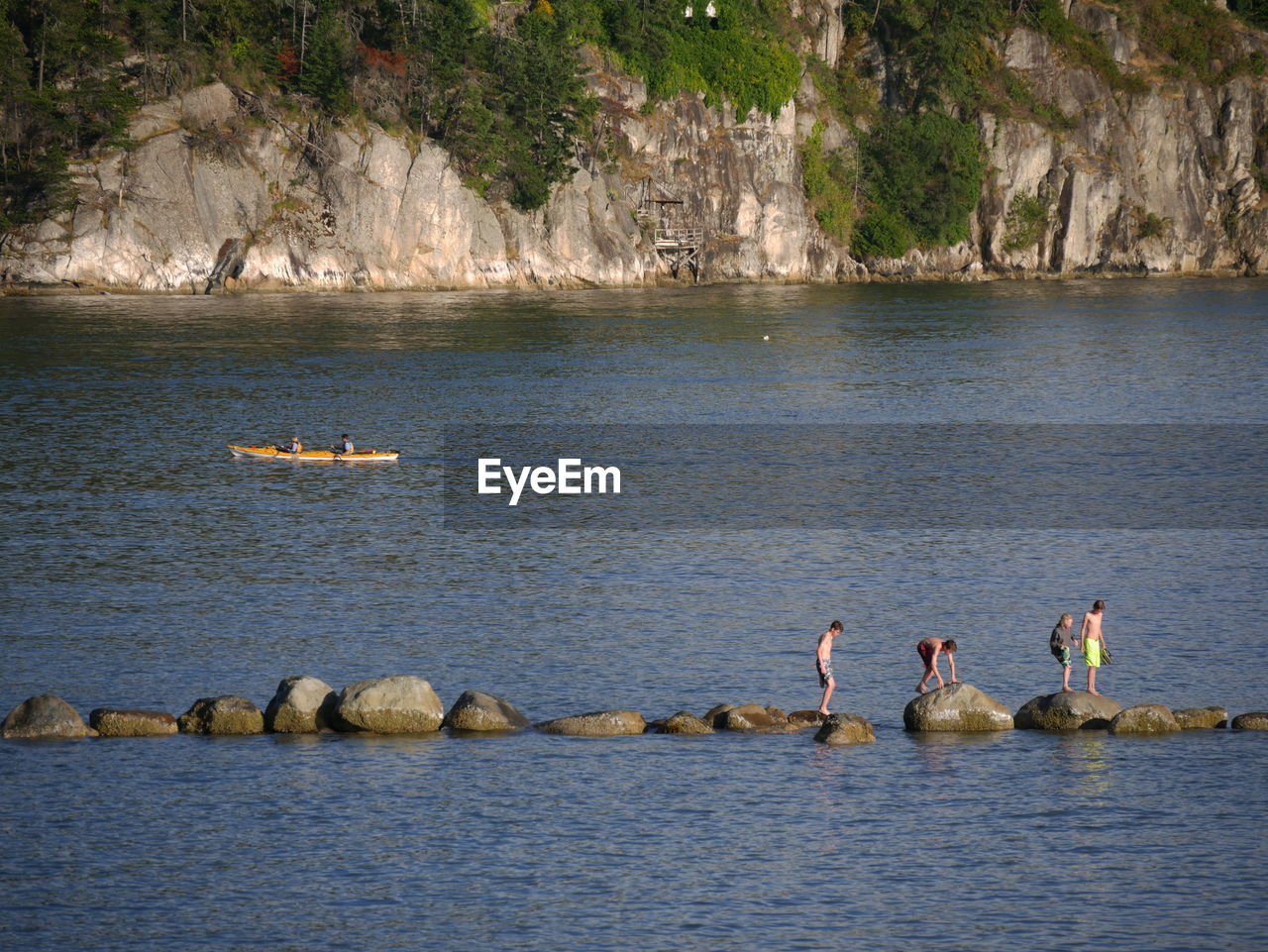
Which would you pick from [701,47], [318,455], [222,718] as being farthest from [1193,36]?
[222,718]

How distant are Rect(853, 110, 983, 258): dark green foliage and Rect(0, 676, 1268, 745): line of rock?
138722 mm

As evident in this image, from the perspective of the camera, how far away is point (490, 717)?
104 ft

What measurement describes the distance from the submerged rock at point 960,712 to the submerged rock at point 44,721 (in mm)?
17654

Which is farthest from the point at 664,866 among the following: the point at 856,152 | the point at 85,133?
the point at 856,152

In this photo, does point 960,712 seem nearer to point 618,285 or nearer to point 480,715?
point 480,715

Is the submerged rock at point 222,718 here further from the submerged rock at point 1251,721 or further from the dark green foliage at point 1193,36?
the dark green foliage at point 1193,36

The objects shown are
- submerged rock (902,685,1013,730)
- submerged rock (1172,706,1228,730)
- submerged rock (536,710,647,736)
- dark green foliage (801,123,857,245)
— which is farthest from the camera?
dark green foliage (801,123,857,245)

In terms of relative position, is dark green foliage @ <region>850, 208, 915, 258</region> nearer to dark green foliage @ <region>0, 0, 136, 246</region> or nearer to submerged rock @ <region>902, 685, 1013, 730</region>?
dark green foliage @ <region>0, 0, 136, 246</region>

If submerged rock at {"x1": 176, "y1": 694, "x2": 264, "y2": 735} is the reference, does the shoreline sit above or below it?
above

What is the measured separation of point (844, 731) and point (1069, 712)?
5.03 m

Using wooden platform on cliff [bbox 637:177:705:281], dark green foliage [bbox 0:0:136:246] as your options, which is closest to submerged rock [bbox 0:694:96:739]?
dark green foliage [bbox 0:0:136:246]

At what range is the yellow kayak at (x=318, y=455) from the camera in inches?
2477

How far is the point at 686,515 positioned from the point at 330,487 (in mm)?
14902

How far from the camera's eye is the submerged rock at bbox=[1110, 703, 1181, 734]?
31438 mm
